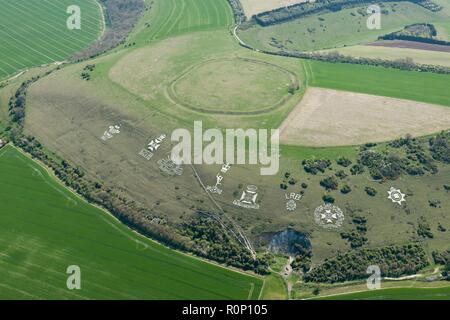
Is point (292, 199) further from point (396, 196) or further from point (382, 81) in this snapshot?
point (382, 81)

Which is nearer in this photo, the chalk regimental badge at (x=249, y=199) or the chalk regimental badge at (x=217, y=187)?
the chalk regimental badge at (x=249, y=199)

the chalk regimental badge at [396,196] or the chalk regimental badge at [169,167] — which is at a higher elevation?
the chalk regimental badge at [169,167]

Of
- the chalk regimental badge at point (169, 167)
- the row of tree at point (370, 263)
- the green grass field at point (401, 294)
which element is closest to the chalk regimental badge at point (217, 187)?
the chalk regimental badge at point (169, 167)

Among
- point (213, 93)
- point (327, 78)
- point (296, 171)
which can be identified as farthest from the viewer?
point (327, 78)

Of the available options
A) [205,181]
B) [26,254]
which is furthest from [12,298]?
[205,181]

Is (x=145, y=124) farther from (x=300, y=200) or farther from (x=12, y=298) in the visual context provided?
(x=12, y=298)

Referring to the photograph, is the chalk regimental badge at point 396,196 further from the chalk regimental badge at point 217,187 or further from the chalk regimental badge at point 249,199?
the chalk regimental badge at point 217,187
